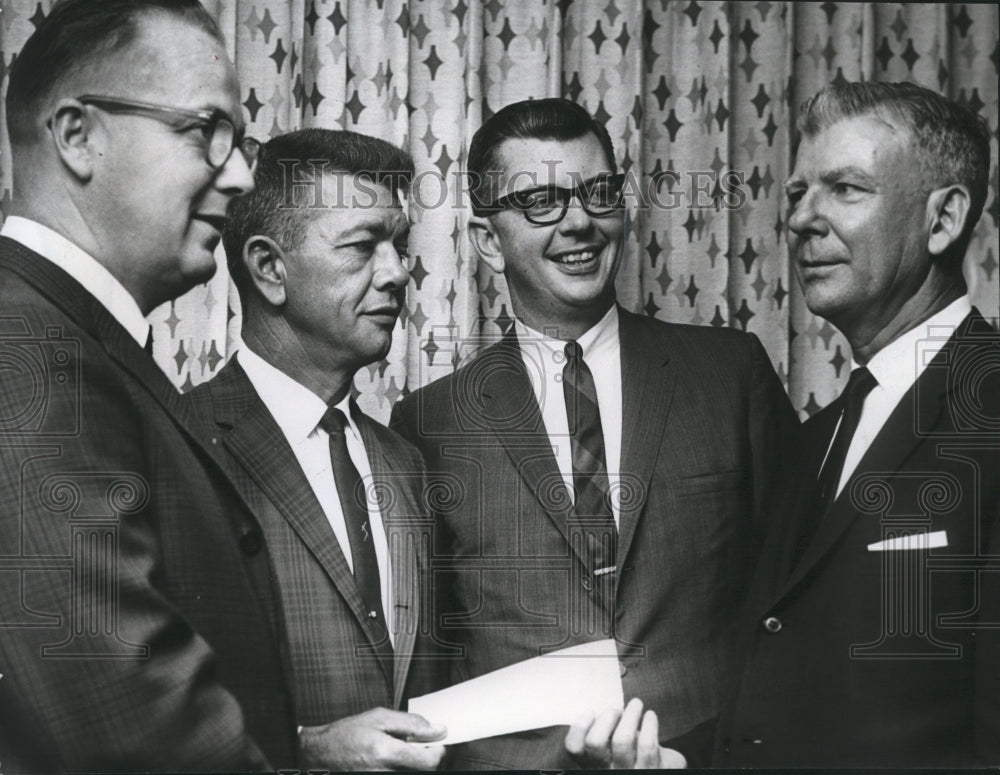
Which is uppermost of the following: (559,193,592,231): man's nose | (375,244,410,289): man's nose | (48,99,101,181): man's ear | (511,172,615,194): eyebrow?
(48,99,101,181): man's ear

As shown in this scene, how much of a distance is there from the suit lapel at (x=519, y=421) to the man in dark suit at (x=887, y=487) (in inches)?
24.2

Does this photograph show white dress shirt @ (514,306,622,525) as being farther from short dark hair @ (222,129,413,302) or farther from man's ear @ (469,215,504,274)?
short dark hair @ (222,129,413,302)

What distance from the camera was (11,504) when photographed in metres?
3.39

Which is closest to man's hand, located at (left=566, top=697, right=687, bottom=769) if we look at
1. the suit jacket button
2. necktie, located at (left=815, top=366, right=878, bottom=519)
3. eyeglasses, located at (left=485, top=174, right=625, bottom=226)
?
necktie, located at (left=815, top=366, right=878, bottom=519)

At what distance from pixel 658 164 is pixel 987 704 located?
1824 millimetres

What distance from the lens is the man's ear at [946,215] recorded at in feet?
12.3

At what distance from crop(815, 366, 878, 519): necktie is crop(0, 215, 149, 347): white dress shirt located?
1993mm

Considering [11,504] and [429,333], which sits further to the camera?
[429,333]

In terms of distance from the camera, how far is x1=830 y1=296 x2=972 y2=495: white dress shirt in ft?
12.2

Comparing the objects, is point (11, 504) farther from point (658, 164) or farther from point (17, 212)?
point (658, 164)

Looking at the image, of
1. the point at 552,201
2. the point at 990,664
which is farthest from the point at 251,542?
the point at 990,664

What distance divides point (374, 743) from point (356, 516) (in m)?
Answer: 0.62

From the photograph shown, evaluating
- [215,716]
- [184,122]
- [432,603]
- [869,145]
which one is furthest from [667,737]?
[184,122]

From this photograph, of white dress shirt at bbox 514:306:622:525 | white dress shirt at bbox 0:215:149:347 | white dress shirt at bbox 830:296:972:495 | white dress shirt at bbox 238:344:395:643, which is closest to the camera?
white dress shirt at bbox 0:215:149:347
